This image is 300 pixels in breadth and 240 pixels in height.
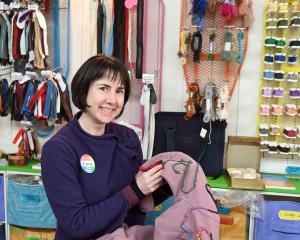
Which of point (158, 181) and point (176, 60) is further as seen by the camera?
point (176, 60)

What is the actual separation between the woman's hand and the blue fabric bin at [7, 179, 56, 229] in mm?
1467

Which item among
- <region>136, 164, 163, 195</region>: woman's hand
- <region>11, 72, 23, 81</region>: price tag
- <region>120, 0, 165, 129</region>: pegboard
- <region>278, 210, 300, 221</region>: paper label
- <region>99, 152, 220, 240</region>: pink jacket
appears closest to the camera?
<region>99, 152, 220, 240</region>: pink jacket

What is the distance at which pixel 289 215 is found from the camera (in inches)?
92.6

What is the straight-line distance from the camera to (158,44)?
2.76 m

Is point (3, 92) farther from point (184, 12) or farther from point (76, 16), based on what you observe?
point (184, 12)

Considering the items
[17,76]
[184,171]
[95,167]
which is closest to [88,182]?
[95,167]

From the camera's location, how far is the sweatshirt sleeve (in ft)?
4.10

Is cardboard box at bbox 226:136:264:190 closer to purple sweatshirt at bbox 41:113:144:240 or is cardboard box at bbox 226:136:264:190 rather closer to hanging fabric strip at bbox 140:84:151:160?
hanging fabric strip at bbox 140:84:151:160

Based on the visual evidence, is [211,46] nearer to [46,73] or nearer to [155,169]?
[46,73]

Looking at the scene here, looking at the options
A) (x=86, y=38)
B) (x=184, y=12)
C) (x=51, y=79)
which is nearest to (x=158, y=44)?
(x=184, y=12)

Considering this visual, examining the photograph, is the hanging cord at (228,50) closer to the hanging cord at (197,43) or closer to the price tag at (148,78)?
the hanging cord at (197,43)

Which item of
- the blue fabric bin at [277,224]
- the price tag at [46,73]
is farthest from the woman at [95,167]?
the price tag at [46,73]

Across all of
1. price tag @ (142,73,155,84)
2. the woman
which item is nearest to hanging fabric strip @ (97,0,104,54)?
price tag @ (142,73,155,84)

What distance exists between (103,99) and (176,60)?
150 cm
